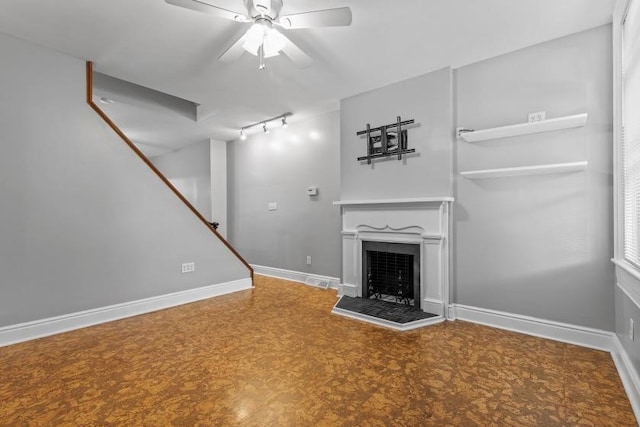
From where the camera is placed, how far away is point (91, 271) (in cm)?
302

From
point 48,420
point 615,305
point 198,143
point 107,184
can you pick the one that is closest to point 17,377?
point 48,420

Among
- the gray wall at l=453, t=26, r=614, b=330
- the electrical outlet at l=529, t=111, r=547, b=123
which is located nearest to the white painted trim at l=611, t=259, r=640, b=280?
the gray wall at l=453, t=26, r=614, b=330

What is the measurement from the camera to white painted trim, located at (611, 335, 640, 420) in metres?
1.67

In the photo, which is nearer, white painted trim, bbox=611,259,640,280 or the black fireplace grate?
white painted trim, bbox=611,259,640,280

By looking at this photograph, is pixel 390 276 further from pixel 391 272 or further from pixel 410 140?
pixel 410 140

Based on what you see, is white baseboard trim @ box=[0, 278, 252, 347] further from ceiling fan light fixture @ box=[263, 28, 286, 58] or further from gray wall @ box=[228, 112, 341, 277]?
ceiling fan light fixture @ box=[263, 28, 286, 58]

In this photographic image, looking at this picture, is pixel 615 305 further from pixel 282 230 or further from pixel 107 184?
pixel 107 184

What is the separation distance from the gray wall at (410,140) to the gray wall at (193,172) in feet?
11.3

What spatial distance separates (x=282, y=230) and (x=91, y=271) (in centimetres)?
277

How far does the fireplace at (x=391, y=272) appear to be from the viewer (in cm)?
342

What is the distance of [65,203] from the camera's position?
2877mm

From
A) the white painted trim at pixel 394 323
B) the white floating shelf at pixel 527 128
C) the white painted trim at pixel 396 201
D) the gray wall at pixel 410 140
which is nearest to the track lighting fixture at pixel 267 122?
the gray wall at pixel 410 140

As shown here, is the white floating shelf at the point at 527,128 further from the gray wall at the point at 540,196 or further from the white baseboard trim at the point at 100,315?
the white baseboard trim at the point at 100,315

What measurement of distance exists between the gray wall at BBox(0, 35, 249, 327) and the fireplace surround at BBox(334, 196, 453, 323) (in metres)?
2.34
